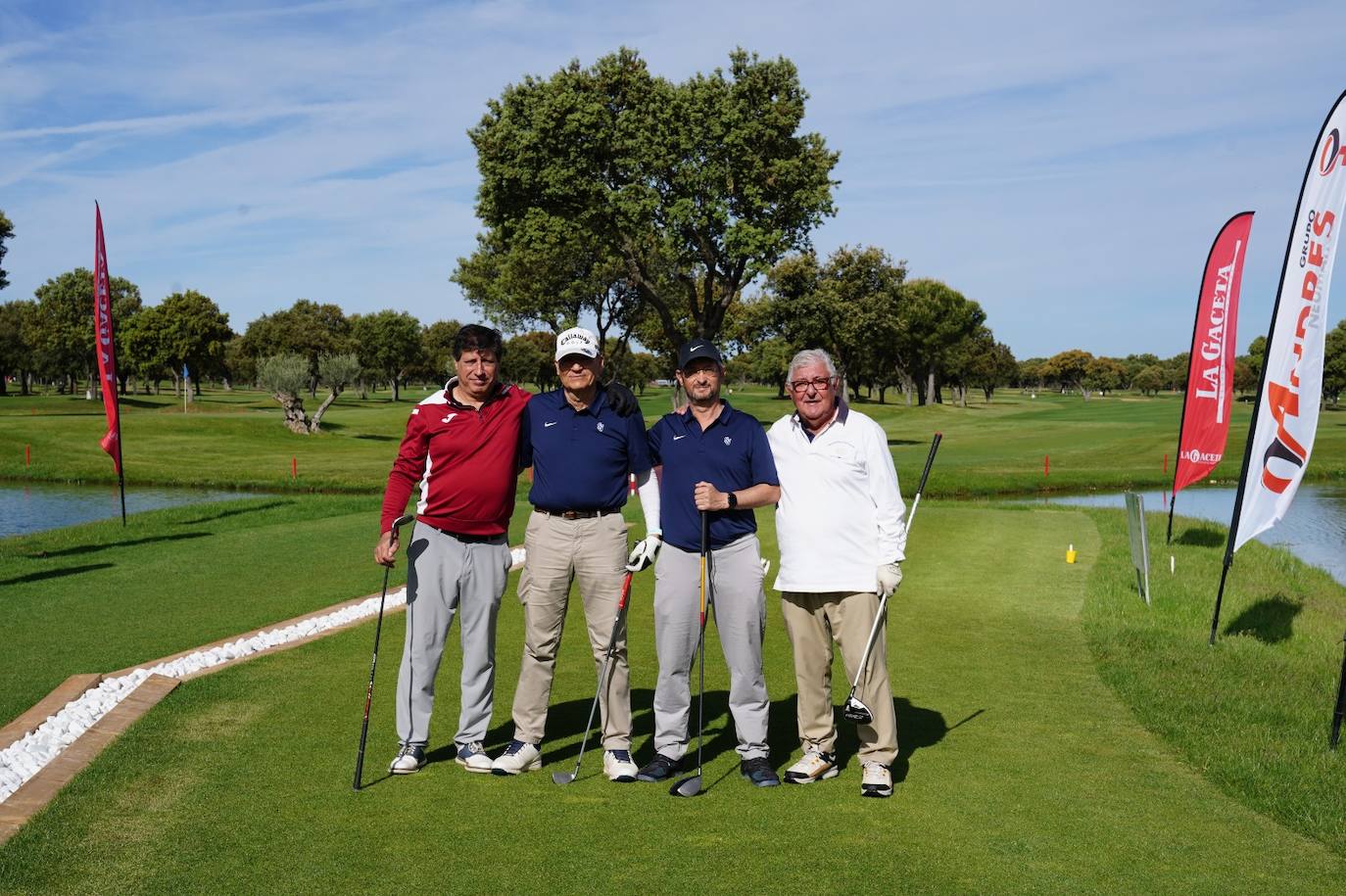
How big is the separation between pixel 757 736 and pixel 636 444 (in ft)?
5.52

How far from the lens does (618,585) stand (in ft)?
19.9

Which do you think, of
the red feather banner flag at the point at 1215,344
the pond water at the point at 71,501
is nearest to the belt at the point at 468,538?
the red feather banner flag at the point at 1215,344

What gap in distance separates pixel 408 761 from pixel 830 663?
7.57 feet

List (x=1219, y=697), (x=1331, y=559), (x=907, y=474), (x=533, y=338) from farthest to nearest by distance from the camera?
(x=533, y=338), (x=907, y=474), (x=1331, y=559), (x=1219, y=697)

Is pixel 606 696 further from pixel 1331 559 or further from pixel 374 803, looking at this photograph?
pixel 1331 559

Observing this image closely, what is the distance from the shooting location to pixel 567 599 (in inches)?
239

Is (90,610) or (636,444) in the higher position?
(636,444)

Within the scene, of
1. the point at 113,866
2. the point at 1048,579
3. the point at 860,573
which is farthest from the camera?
the point at 1048,579

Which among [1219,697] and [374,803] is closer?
[374,803]

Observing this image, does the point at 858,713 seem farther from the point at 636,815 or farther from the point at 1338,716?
the point at 1338,716

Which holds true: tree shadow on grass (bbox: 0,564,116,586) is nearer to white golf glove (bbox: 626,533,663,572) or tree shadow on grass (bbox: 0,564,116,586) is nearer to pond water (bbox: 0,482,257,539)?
white golf glove (bbox: 626,533,663,572)

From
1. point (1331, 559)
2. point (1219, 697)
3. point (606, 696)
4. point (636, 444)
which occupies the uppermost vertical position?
point (636, 444)

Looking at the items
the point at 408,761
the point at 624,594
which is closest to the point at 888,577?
the point at 624,594

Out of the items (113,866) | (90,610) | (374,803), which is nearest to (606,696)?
(374,803)
